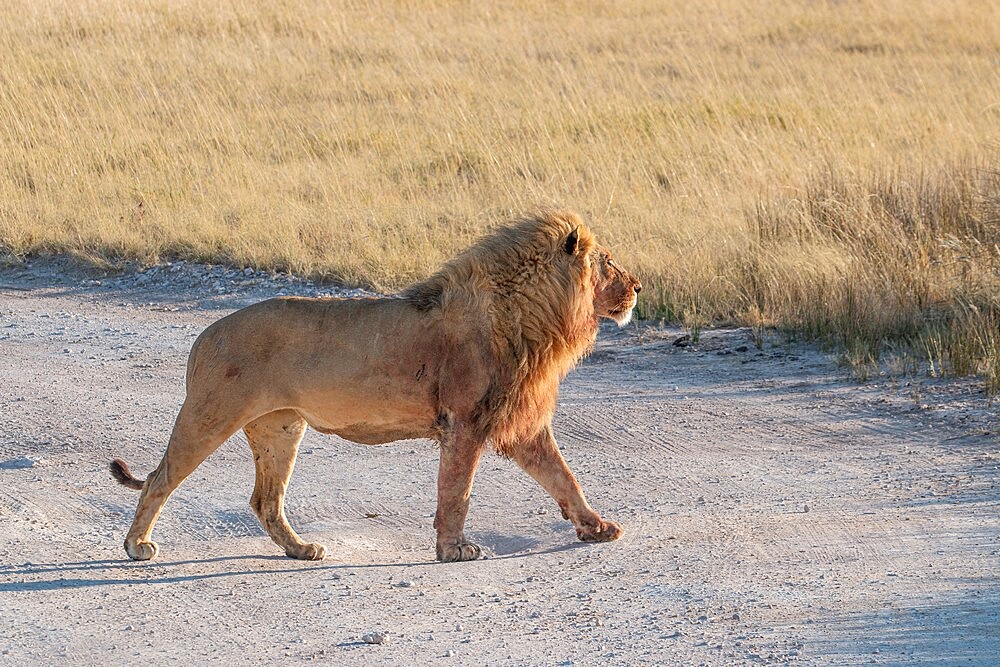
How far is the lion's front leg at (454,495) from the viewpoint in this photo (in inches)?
214

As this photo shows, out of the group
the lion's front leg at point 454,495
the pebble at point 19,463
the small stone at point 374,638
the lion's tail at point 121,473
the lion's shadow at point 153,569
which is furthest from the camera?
the pebble at point 19,463

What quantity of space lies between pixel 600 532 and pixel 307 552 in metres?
1.17

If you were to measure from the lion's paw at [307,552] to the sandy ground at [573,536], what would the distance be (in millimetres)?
65

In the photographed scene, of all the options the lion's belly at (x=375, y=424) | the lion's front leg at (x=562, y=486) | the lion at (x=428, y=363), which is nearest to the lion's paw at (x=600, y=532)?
the lion's front leg at (x=562, y=486)

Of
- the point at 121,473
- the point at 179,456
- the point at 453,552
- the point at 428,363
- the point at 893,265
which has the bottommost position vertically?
the point at 453,552

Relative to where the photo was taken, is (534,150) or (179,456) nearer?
(179,456)

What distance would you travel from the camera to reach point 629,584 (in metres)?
5.17

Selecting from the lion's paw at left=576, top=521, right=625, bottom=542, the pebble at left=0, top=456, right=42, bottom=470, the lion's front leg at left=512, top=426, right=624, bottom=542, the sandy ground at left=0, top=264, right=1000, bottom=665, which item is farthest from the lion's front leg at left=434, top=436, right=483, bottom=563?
the pebble at left=0, top=456, right=42, bottom=470

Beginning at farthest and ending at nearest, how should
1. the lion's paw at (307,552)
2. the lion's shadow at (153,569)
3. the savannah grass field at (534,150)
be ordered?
the savannah grass field at (534,150), the lion's paw at (307,552), the lion's shadow at (153,569)

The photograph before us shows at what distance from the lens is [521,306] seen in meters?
5.51

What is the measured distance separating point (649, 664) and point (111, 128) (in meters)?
12.7

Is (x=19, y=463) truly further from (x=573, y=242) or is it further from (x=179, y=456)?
(x=573, y=242)

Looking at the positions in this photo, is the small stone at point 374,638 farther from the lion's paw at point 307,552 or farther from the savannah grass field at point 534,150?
the savannah grass field at point 534,150

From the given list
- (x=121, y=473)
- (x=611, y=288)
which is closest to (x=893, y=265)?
(x=611, y=288)
